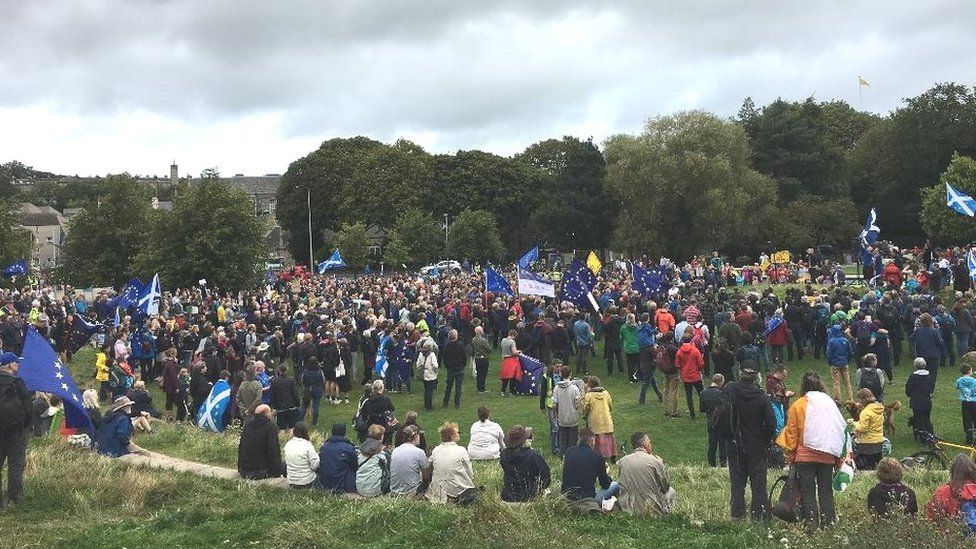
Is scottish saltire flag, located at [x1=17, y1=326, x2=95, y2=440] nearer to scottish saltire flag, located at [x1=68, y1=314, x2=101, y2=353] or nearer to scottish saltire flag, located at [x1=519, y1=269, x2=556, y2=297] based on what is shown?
scottish saltire flag, located at [x1=519, y1=269, x2=556, y2=297]

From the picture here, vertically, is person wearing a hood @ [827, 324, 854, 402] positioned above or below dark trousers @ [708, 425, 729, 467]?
above

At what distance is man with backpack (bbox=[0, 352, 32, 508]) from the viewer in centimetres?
972

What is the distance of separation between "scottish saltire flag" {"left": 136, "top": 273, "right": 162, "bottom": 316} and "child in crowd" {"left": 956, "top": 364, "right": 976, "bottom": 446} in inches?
870

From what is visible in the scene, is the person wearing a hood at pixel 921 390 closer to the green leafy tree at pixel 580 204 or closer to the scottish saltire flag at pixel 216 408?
the scottish saltire flag at pixel 216 408

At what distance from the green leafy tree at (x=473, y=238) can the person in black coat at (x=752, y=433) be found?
5897 cm

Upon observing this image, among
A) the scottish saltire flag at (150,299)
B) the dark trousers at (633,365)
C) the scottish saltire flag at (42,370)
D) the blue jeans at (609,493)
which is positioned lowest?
the blue jeans at (609,493)

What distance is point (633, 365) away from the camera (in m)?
21.7

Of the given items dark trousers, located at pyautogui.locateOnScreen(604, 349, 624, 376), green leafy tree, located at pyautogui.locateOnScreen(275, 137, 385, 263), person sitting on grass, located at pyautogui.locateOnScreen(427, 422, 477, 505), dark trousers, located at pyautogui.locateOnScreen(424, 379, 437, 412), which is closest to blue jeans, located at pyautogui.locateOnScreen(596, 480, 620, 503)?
person sitting on grass, located at pyautogui.locateOnScreen(427, 422, 477, 505)

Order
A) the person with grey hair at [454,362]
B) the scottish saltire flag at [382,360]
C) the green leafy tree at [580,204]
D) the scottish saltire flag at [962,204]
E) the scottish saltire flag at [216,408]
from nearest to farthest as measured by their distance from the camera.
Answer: the scottish saltire flag at [216,408]
the person with grey hair at [454,362]
the scottish saltire flag at [382,360]
the scottish saltire flag at [962,204]
the green leafy tree at [580,204]

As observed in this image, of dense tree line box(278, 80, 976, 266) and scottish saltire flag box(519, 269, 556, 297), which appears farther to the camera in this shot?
dense tree line box(278, 80, 976, 266)

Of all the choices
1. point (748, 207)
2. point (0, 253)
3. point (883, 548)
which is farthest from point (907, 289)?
point (0, 253)

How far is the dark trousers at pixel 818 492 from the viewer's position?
28.2ft

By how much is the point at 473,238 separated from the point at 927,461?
184 ft

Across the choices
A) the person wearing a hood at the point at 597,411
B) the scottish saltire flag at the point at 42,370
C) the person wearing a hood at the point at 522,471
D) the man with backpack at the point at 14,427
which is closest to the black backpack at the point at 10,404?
the man with backpack at the point at 14,427
